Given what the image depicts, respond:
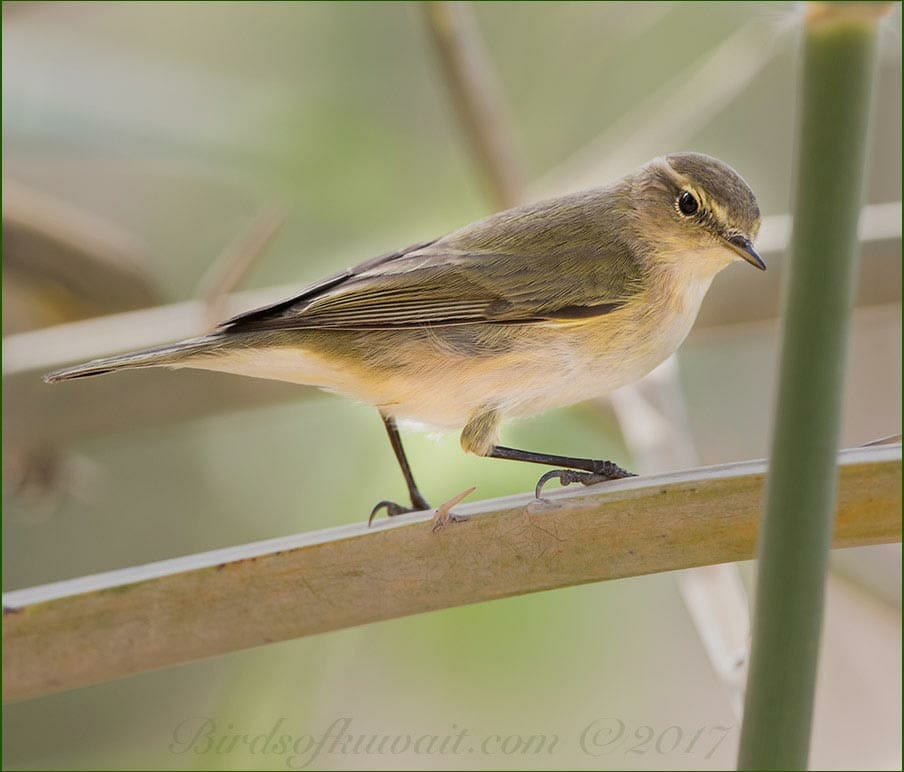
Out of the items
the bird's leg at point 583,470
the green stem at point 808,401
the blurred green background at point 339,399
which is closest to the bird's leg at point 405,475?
the blurred green background at point 339,399

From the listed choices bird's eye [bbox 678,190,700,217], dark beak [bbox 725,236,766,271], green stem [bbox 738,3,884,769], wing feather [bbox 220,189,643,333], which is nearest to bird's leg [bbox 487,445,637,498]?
wing feather [bbox 220,189,643,333]

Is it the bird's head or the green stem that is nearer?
the green stem

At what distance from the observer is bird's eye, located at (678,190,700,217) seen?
6.58 ft

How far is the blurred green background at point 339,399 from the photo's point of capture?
256 centimetres

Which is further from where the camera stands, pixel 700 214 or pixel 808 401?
pixel 700 214

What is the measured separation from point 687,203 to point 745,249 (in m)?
0.19

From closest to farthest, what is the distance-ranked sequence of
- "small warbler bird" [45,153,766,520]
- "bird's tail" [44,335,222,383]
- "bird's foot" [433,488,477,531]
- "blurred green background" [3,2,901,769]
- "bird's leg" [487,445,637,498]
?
"bird's foot" [433,488,477,531] < "bird's tail" [44,335,222,383] < "bird's leg" [487,445,637,498] < "small warbler bird" [45,153,766,520] < "blurred green background" [3,2,901,769]

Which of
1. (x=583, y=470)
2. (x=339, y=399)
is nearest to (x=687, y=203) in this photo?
(x=583, y=470)

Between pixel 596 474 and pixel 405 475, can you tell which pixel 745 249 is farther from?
pixel 405 475

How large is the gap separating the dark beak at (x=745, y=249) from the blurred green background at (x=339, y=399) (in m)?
0.67

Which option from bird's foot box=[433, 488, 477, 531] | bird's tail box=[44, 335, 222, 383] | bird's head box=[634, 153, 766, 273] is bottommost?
bird's foot box=[433, 488, 477, 531]

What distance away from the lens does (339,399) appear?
10.0 feet

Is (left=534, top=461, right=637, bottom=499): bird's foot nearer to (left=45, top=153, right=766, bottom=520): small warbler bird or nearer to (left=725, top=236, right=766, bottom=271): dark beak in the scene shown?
(left=45, top=153, right=766, bottom=520): small warbler bird

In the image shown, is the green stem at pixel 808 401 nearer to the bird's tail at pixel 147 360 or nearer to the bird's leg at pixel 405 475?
the bird's tail at pixel 147 360
